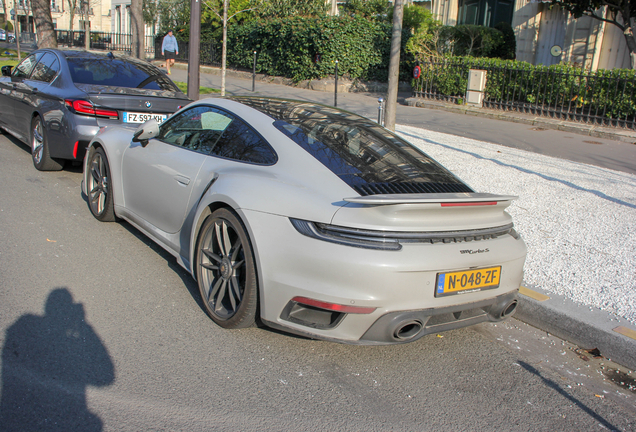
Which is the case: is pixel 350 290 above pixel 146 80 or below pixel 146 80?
below

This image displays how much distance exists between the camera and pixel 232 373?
3.06 m

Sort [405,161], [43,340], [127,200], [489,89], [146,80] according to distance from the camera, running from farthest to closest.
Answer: [489,89] → [146,80] → [127,200] → [405,161] → [43,340]

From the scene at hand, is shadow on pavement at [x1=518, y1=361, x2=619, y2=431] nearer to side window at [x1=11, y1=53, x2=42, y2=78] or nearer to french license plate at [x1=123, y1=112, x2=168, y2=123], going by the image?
french license plate at [x1=123, y1=112, x2=168, y2=123]

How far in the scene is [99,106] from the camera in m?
6.53

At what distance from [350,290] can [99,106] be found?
4.85 m

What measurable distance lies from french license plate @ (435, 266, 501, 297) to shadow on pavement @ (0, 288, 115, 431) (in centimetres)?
180

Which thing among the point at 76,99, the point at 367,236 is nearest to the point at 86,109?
the point at 76,99

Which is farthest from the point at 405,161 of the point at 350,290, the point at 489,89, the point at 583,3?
the point at 583,3

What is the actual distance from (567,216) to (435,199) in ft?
12.6

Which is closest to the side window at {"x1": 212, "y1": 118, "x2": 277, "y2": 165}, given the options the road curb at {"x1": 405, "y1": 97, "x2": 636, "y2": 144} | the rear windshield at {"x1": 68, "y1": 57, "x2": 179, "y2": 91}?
the rear windshield at {"x1": 68, "y1": 57, "x2": 179, "y2": 91}

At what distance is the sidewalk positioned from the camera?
11.9 ft

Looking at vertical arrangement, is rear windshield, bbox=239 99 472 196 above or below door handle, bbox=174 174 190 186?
above

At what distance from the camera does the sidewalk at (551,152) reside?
3.62 metres

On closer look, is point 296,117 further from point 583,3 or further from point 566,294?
point 583,3
